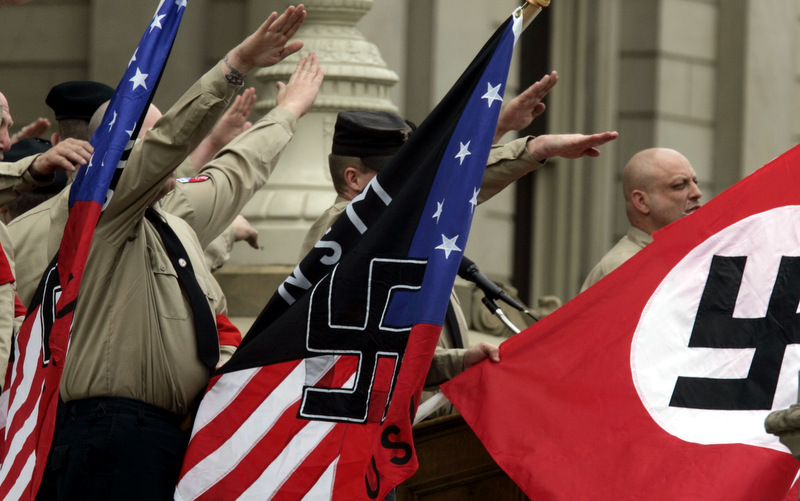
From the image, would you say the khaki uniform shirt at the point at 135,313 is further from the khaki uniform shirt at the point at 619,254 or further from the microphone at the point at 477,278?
the khaki uniform shirt at the point at 619,254

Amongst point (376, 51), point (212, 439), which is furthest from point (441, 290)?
point (376, 51)

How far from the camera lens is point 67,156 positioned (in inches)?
170

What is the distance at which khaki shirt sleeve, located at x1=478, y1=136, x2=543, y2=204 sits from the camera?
4.96 meters

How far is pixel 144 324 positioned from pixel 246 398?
37 centimetres

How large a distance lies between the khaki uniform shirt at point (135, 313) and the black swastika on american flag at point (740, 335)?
1497mm

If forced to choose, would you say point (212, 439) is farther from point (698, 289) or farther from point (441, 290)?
point (698, 289)

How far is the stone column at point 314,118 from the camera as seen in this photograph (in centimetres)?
761

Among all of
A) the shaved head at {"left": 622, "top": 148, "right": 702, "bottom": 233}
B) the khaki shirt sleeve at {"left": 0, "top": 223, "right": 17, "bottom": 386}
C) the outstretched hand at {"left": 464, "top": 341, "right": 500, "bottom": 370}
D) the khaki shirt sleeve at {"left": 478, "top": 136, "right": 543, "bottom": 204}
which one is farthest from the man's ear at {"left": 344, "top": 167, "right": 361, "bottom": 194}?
the shaved head at {"left": 622, "top": 148, "right": 702, "bottom": 233}

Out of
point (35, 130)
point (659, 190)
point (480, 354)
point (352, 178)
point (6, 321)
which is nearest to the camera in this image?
point (6, 321)

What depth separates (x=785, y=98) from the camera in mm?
11992

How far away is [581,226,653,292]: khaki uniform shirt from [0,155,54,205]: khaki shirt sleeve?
2.18m

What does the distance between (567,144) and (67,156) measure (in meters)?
1.58

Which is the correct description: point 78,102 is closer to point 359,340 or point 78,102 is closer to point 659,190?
point 359,340

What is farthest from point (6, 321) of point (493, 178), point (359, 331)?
point (493, 178)
